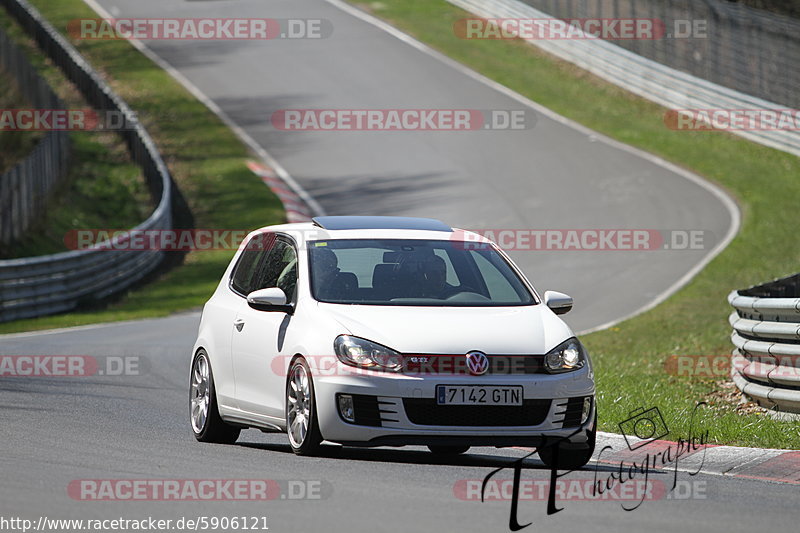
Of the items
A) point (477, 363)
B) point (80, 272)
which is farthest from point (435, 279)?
point (80, 272)

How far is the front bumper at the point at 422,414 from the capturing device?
8.66 metres

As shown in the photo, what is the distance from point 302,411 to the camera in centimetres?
912

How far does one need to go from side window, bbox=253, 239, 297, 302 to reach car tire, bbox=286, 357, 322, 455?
26.9 inches

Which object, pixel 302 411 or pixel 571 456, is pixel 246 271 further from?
pixel 571 456

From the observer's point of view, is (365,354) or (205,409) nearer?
(365,354)

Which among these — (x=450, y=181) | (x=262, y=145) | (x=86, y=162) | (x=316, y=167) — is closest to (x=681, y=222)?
(x=450, y=181)

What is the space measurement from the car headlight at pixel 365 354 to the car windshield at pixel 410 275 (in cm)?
64

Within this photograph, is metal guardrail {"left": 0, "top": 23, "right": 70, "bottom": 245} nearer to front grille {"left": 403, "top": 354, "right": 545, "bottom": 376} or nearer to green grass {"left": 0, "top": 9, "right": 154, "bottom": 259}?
green grass {"left": 0, "top": 9, "right": 154, "bottom": 259}

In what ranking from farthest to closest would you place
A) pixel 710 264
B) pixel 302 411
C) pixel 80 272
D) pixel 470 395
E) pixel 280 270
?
pixel 710 264 → pixel 80 272 → pixel 280 270 → pixel 302 411 → pixel 470 395

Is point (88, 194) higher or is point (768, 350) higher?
point (768, 350)

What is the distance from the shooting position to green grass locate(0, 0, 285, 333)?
25609 mm

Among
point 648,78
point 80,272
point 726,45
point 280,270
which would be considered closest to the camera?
point 280,270

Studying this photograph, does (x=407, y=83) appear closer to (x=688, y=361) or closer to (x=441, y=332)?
(x=688, y=361)

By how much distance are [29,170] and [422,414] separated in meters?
21.5
